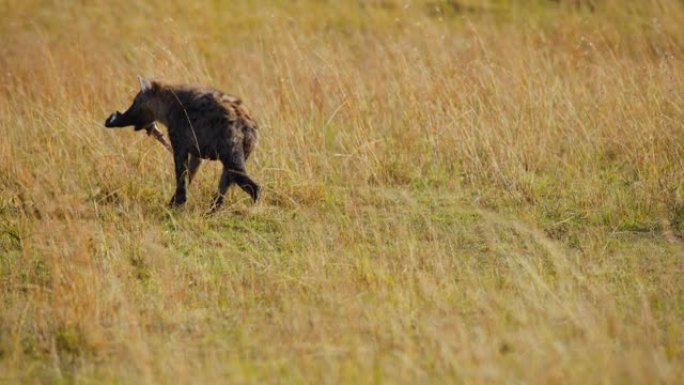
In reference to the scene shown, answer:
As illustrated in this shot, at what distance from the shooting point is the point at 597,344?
4.76 m

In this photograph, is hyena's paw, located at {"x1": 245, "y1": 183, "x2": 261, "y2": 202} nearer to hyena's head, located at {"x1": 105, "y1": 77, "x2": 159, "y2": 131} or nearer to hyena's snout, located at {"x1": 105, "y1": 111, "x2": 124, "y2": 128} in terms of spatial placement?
hyena's head, located at {"x1": 105, "y1": 77, "x2": 159, "y2": 131}

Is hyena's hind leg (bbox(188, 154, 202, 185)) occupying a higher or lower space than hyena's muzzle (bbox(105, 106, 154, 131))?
lower

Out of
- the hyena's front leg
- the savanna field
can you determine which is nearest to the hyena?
the hyena's front leg

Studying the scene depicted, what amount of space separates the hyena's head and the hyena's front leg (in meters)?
0.60

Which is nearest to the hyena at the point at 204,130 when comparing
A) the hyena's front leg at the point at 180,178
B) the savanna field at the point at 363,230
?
the hyena's front leg at the point at 180,178

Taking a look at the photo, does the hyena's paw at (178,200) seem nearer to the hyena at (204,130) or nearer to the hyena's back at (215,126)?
the hyena at (204,130)

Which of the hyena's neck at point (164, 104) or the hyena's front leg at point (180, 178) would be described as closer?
the hyena's front leg at point (180, 178)

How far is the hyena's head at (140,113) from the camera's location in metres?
7.90

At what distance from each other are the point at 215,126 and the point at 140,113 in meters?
1.00

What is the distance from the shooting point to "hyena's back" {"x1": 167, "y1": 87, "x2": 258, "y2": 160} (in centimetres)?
720

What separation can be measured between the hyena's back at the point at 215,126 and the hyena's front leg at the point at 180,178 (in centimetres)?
9

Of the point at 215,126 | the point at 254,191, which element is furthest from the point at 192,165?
the point at 254,191

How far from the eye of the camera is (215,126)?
725cm

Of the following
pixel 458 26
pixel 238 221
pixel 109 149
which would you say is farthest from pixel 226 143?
pixel 458 26
